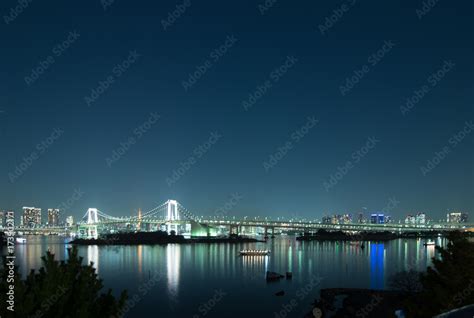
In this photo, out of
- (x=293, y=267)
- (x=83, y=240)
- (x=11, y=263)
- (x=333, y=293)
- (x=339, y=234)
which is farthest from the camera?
(x=339, y=234)

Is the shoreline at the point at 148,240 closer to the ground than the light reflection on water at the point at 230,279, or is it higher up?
closer to the ground

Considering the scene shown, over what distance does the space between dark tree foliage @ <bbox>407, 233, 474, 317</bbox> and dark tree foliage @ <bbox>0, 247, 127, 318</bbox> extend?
4.33 meters

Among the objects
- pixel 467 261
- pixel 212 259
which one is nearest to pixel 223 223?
pixel 212 259

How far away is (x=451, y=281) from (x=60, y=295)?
5260 mm

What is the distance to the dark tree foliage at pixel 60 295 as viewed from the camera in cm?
446

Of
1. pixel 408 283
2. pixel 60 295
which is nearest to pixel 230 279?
pixel 408 283

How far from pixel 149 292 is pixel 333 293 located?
317 inches

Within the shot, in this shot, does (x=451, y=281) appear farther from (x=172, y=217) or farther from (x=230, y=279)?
(x=172, y=217)

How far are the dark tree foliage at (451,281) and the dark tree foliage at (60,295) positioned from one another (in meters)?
4.33

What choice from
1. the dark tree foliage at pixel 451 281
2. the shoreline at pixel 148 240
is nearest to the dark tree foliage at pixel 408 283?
the dark tree foliage at pixel 451 281

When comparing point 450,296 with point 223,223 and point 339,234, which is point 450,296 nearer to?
point 223,223

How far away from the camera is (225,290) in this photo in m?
21.8

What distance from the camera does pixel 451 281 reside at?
6.93 metres

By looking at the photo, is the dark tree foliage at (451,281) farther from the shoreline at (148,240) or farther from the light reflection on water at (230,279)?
the shoreline at (148,240)
